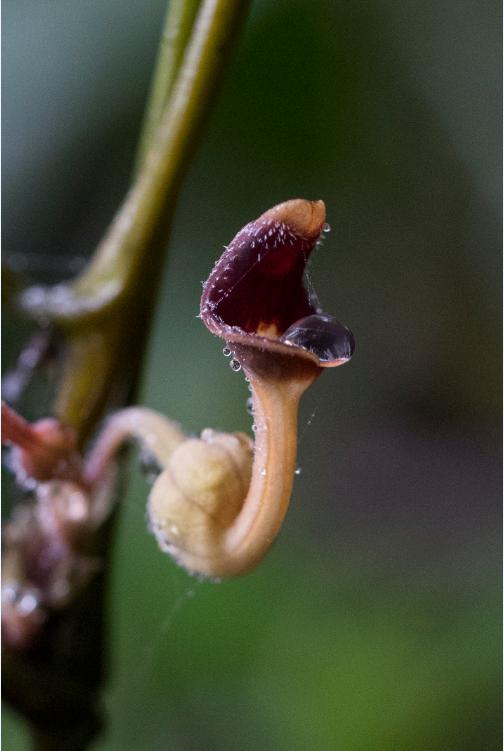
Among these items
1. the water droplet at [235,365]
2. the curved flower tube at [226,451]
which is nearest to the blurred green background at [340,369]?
the curved flower tube at [226,451]

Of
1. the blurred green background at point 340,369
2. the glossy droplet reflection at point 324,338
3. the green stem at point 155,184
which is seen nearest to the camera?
the glossy droplet reflection at point 324,338

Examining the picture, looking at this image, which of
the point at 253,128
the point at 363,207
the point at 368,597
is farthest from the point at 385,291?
the point at 368,597

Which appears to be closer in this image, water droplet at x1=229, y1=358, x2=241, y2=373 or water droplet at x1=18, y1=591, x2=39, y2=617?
water droplet at x1=229, y1=358, x2=241, y2=373

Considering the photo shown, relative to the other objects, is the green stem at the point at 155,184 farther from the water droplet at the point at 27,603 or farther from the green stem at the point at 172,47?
the water droplet at the point at 27,603

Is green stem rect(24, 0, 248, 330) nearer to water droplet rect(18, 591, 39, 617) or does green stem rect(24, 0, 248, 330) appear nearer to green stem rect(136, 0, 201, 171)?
green stem rect(136, 0, 201, 171)

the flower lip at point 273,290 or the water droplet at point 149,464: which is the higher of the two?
the flower lip at point 273,290

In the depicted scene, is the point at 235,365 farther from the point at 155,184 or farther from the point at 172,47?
the point at 172,47

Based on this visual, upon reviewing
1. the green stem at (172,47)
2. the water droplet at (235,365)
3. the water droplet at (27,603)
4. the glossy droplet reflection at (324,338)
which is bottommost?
the water droplet at (27,603)

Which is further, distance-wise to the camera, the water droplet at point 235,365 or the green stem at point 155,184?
the green stem at point 155,184

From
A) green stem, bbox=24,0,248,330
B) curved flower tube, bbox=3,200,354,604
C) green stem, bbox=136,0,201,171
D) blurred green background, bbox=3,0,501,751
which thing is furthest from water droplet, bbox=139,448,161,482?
blurred green background, bbox=3,0,501,751
